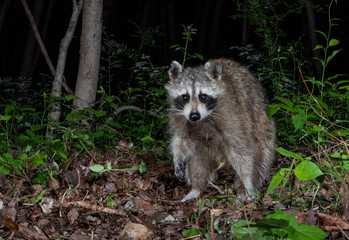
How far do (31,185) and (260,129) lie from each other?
6.35 feet

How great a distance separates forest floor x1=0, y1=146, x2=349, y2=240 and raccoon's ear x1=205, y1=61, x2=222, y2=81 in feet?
3.13

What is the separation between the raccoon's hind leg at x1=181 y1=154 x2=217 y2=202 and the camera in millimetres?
3551

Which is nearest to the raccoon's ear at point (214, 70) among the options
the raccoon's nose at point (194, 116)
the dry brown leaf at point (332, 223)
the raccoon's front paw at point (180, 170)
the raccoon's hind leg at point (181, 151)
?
the raccoon's nose at point (194, 116)

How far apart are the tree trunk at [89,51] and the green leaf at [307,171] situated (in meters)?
2.80

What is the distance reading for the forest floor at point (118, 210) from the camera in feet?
7.23

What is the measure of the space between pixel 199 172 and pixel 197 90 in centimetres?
68

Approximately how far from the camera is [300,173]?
5.99 feet

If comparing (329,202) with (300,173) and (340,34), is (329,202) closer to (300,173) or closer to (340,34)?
(300,173)

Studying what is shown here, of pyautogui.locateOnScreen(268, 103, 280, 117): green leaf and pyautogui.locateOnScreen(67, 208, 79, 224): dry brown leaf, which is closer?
pyautogui.locateOnScreen(67, 208, 79, 224): dry brown leaf

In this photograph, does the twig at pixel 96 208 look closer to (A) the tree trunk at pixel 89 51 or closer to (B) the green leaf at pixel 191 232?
(B) the green leaf at pixel 191 232

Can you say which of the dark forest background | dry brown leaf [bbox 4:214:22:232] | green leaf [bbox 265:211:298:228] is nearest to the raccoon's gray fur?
dry brown leaf [bbox 4:214:22:232]

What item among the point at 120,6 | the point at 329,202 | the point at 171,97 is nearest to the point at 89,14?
the point at 171,97

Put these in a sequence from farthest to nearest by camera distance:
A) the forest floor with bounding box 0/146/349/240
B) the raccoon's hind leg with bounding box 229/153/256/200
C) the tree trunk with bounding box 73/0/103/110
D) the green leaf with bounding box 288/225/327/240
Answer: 1. the tree trunk with bounding box 73/0/103/110
2. the raccoon's hind leg with bounding box 229/153/256/200
3. the forest floor with bounding box 0/146/349/240
4. the green leaf with bounding box 288/225/327/240

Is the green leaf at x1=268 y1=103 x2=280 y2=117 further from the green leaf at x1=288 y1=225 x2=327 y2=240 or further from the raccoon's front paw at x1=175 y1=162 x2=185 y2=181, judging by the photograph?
the green leaf at x1=288 y1=225 x2=327 y2=240
